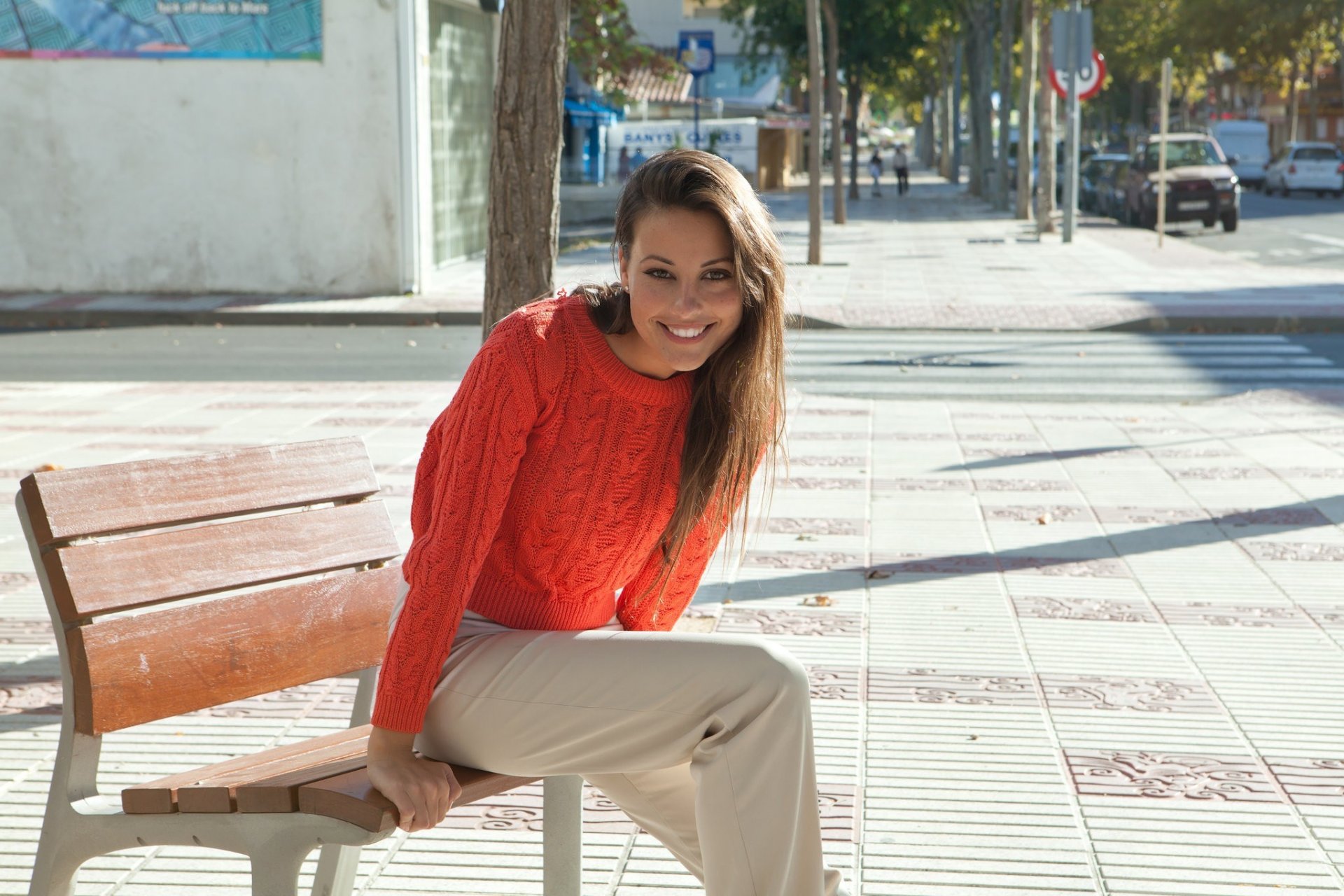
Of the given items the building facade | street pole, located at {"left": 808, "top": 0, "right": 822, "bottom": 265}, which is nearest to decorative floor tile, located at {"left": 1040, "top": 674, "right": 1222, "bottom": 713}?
the building facade

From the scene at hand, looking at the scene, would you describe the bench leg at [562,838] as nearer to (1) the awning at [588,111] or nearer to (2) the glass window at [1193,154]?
(2) the glass window at [1193,154]

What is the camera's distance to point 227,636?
2873mm

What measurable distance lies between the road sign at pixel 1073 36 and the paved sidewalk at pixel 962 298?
9.70 feet

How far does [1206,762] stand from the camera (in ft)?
13.7

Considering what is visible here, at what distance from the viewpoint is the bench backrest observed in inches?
103

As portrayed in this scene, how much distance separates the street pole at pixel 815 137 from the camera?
21.8m

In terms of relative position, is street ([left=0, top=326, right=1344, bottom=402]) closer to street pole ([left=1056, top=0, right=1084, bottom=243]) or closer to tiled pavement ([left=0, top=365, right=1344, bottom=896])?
tiled pavement ([left=0, top=365, right=1344, bottom=896])

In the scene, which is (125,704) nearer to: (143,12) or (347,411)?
(347,411)

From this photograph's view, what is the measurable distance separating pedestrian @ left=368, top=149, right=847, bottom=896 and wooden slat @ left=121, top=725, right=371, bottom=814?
19 cm

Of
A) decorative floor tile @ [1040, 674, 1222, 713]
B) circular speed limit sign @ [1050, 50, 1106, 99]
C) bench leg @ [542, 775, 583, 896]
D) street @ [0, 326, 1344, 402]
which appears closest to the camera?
bench leg @ [542, 775, 583, 896]

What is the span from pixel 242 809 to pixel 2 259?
1897 cm

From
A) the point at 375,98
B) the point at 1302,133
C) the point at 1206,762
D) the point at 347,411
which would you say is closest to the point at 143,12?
the point at 375,98

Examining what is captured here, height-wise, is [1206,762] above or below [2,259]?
below

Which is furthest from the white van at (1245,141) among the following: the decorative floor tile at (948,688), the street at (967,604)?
the decorative floor tile at (948,688)
